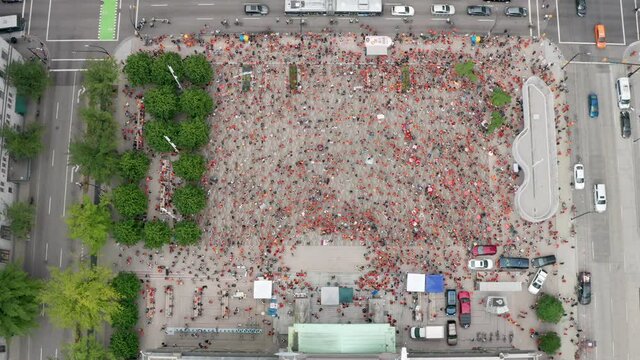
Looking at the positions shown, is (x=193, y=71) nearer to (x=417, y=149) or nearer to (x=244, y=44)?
(x=244, y=44)

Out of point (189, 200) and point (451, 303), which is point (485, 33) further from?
point (189, 200)

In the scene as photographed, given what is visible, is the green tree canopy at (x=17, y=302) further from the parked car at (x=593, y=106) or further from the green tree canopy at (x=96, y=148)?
the parked car at (x=593, y=106)

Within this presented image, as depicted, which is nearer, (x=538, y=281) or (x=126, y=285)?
(x=126, y=285)

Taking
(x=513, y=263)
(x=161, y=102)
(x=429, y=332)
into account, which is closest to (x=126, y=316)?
(x=161, y=102)

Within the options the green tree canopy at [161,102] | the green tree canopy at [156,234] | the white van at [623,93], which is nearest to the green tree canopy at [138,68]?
the green tree canopy at [161,102]

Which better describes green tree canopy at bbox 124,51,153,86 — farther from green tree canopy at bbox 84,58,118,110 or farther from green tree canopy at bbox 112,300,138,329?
green tree canopy at bbox 112,300,138,329
